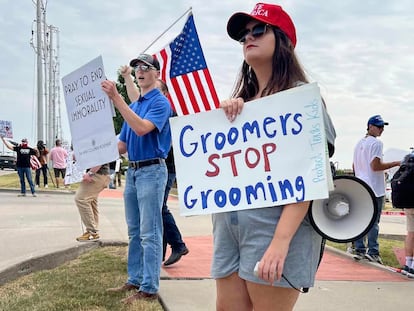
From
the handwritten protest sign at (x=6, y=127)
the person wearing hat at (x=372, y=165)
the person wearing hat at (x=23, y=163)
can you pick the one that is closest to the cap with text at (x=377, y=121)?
the person wearing hat at (x=372, y=165)

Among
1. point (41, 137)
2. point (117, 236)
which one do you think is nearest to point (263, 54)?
point (117, 236)

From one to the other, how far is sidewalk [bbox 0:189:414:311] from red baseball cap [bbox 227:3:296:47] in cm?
240

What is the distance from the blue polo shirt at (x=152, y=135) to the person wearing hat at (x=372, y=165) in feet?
10.6

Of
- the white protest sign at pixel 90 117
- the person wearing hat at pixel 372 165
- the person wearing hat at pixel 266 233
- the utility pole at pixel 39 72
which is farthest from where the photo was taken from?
the utility pole at pixel 39 72

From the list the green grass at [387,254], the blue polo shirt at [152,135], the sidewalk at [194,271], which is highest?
the blue polo shirt at [152,135]

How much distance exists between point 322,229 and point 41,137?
78.2 ft

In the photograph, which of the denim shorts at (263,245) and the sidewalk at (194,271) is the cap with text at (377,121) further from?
the denim shorts at (263,245)

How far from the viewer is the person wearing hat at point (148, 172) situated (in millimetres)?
3648

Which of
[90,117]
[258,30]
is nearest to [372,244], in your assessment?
[90,117]

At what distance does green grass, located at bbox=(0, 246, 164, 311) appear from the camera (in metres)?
3.57

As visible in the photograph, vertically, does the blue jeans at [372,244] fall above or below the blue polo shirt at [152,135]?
below

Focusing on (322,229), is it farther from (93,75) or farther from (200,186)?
(93,75)

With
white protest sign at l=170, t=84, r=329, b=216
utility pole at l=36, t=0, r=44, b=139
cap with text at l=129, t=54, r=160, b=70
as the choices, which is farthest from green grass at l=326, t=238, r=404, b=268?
utility pole at l=36, t=0, r=44, b=139

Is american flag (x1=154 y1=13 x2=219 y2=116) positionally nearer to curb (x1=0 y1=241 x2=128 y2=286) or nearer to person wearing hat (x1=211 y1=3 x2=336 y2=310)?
person wearing hat (x1=211 y1=3 x2=336 y2=310)
